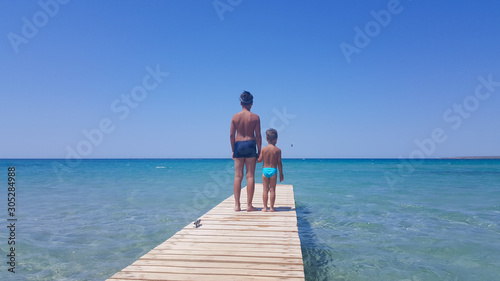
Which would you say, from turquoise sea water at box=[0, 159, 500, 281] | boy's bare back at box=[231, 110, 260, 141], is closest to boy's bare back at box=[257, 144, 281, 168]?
boy's bare back at box=[231, 110, 260, 141]

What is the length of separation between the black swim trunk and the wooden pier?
4.20 ft

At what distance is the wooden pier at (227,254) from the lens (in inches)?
122

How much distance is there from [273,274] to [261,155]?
3329 millimetres

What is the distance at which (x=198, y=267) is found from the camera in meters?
3.30

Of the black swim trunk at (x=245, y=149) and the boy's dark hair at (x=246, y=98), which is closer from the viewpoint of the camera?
the black swim trunk at (x=245, y=149)

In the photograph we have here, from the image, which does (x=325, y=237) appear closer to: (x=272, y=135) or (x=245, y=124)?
(x=272, y=135)

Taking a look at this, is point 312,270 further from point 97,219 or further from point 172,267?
point 97,219

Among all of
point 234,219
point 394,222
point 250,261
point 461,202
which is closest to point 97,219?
point 234,219

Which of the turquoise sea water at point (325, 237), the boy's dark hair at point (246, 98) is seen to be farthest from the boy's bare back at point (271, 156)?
the turquoise sea water at point (325, 237)

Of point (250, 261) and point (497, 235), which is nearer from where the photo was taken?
point (250, 261)

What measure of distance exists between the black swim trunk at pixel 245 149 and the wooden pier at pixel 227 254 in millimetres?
1280

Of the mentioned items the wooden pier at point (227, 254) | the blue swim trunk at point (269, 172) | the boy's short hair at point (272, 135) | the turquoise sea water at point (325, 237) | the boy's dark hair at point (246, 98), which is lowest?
the turquoise sea water at point (325, 237)

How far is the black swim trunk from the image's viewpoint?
19.6 ft

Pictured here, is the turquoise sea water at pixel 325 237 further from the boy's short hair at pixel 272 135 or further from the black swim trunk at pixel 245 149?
the boy's short hair at pixel 272 135
